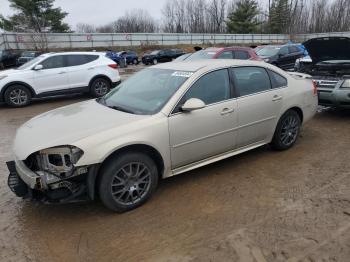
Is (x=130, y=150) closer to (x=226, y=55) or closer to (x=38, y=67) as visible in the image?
(x=38, y=67)

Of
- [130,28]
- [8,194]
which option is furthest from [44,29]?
[8,194]

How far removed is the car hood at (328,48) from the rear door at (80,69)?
6.70m

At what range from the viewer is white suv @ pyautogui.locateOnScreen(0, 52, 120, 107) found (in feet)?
34.0

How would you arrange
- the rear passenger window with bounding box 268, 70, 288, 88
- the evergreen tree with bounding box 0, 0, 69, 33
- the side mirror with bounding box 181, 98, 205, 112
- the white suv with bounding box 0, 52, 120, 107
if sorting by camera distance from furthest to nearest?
1. the evergreen tree with bounding box 0, 0, 69, 33
2. the white suv with bounding box 0, 52, 120, 107
3. the rear passenger window with bounding box 268, 70, 288, 88
4. the side mirror with bounding box 181, 98, 205, 112

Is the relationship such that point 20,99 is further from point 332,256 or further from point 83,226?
point 332,256

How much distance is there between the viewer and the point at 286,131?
18.1 ft

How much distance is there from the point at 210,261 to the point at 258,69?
3.12 metres

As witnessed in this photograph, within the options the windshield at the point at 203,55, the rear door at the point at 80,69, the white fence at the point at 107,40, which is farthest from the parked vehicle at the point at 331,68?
the white fence at the point at 107,40

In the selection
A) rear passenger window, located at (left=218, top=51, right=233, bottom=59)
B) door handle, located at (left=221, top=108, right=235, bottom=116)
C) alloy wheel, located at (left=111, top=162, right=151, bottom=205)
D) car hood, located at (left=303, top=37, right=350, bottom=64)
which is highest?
car hood, located at (left=303, top=37, right=350, bottom=64)

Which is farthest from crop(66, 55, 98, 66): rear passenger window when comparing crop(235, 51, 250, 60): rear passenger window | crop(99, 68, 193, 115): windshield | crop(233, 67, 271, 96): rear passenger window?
crop(233, 67, 271, 96): rear passenger window

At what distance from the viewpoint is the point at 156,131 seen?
393cm

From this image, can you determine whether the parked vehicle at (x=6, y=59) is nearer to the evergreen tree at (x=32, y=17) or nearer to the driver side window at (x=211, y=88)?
the driver side window at (x=211, y=88)

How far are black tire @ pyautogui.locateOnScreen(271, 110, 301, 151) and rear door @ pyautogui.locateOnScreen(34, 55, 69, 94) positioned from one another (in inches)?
297

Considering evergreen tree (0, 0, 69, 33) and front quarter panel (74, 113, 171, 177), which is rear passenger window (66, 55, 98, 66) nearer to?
front quarter panel (74, 113, 171, 177)
